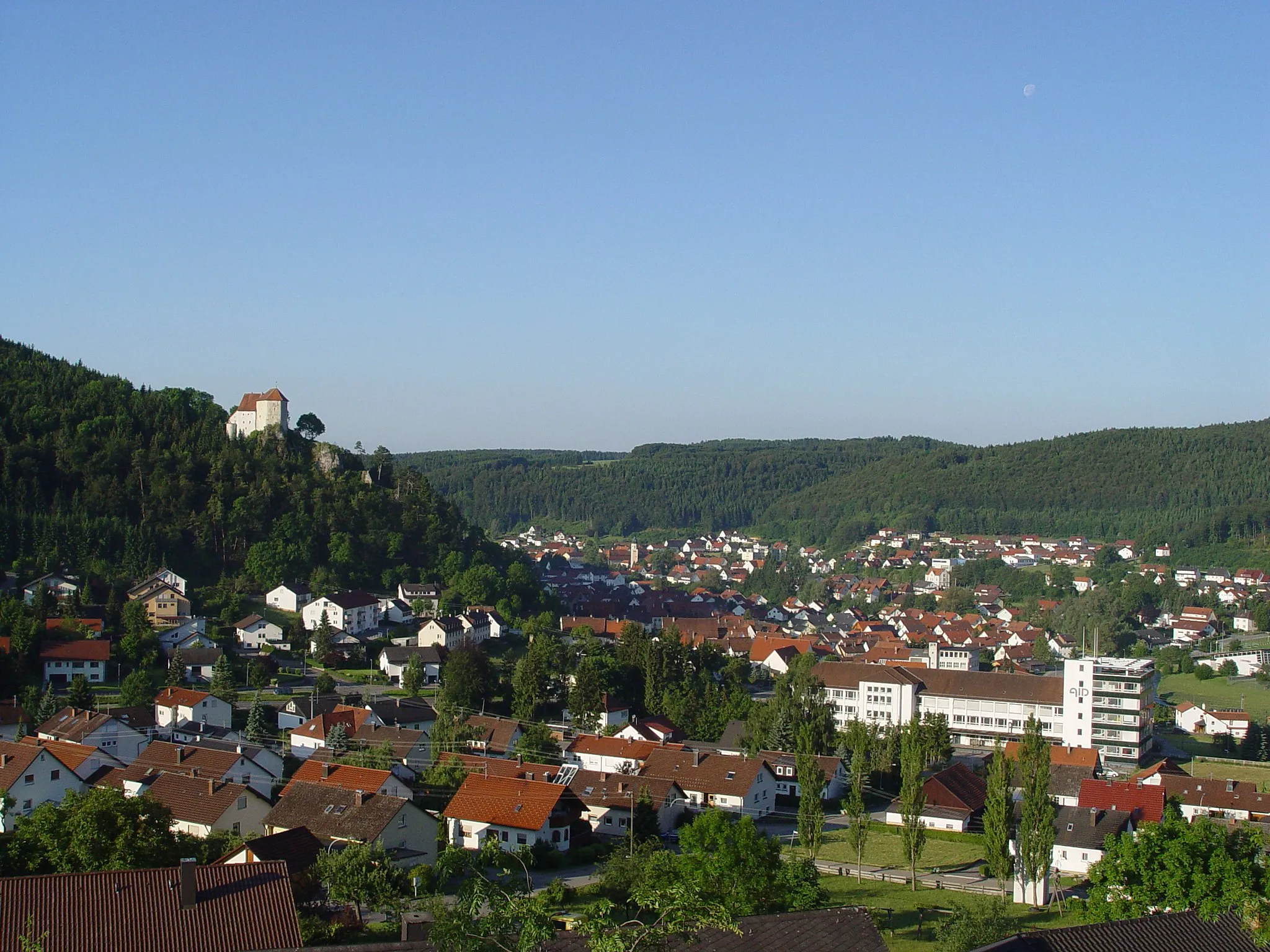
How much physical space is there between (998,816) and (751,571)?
80.7m

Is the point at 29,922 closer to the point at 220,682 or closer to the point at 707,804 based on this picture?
the point at 707,804

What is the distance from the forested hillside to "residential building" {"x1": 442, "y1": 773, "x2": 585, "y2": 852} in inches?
4636

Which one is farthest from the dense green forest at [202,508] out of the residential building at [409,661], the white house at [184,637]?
the residential building at [409,661]

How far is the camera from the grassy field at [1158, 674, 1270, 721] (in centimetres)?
5000

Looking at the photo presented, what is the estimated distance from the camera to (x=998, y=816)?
24391mm

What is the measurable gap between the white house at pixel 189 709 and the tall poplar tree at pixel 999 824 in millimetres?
21243

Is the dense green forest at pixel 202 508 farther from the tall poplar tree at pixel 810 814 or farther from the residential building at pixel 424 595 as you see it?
the tall poplar tree at pixel 810 814

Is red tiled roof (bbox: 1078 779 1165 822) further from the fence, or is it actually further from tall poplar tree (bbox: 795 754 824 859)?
tall poplar tree (bbox: 795 754 824 859)

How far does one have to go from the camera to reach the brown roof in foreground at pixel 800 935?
11.3m

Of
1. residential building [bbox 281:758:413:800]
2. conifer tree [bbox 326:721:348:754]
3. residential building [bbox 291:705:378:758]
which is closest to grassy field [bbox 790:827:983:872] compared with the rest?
residential building [bbox 281:758:413:800]

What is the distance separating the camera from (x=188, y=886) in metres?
12.2

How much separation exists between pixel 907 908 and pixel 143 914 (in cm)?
1406

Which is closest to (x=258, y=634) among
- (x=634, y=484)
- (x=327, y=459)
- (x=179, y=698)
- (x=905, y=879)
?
(x=179, y=698)

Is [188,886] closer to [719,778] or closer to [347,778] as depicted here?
[347,778]
